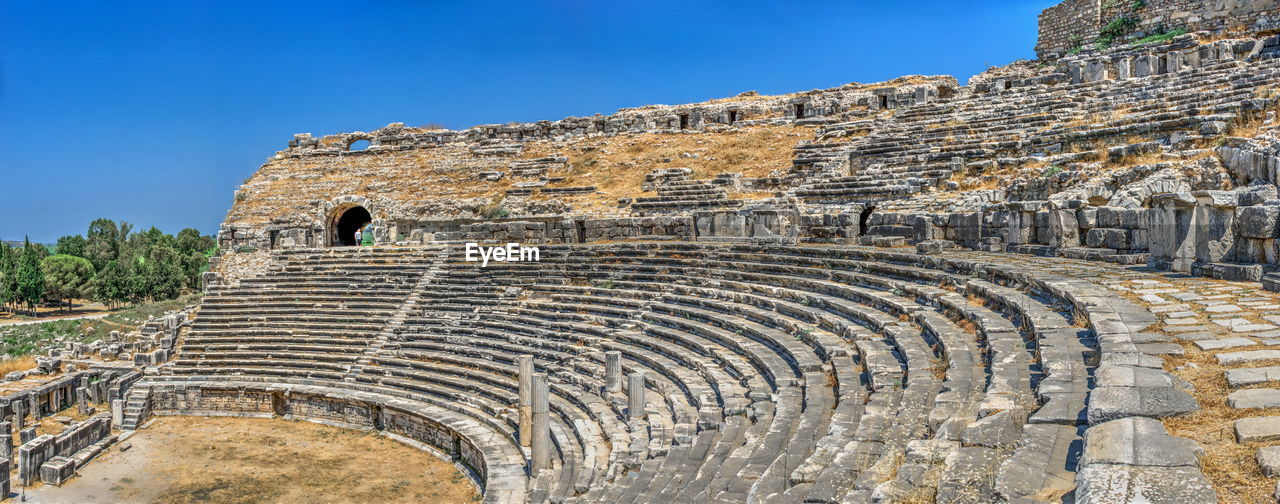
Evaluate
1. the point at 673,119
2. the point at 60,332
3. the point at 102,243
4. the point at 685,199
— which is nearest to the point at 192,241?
the point at 102,243

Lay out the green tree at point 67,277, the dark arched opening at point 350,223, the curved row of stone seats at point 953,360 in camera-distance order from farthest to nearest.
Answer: the green tree at point 67,277
the dark arched opening at point 350,223
the curved row of stone seats at point 953,360

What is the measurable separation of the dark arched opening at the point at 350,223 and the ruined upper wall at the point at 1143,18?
22.6 metres

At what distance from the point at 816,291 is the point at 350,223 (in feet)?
63.4

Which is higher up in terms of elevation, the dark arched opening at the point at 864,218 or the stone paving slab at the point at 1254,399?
the dark arched opening at the point at 864,218

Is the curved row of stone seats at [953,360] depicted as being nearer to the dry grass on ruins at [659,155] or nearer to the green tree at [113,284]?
the dry grass on ruins at [659,155]

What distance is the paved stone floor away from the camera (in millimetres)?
3164

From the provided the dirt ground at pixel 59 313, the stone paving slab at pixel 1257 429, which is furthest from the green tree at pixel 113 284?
the stone paving slab at pixel 1257 429

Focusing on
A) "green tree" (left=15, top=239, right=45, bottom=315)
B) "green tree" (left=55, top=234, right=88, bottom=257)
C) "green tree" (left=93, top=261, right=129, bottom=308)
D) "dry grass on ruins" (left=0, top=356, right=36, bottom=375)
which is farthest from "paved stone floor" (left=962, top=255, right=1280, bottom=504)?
"green tree" (left=55, top=234, right=88, bottom=257)

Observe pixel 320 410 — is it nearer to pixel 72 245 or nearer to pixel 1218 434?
pixel 1218 434

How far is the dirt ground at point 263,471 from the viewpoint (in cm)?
1132

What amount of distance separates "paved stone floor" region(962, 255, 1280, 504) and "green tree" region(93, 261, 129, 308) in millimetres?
42884

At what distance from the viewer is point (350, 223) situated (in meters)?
26.7

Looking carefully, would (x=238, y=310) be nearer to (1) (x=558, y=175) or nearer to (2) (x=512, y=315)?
(2) (x=512, y=315)

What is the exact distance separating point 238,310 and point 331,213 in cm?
673
